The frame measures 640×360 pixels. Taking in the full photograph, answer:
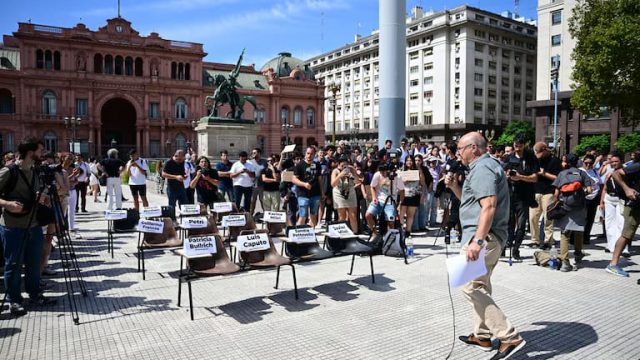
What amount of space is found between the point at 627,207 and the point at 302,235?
538 centimetres

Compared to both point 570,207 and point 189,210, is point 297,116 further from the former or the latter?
point 570,207

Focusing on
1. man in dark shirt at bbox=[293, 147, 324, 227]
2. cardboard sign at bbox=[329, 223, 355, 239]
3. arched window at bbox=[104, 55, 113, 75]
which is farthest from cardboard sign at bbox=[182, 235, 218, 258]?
arched window at bbox=[104, 55, 113, 75]

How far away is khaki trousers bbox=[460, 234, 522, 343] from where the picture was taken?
13.6 feet

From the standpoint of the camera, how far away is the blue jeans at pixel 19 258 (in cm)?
535

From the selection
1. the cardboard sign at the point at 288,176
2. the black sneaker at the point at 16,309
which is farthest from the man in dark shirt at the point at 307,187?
the black sneaker at the point at 16,309

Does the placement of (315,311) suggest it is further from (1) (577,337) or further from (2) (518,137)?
(2) (518,137)

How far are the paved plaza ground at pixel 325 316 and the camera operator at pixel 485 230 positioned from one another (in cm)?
28

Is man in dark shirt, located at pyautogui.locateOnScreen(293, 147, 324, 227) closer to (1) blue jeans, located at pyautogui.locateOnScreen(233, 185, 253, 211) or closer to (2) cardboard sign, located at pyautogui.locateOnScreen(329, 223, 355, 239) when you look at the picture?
(1) blue jeans, located at pyautogui.locateOnScreen(233, 185, 253, 211)

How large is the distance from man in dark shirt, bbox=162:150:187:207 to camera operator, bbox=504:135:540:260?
305 inches

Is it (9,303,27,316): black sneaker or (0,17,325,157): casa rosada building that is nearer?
(9,303,27,316): black sneaker

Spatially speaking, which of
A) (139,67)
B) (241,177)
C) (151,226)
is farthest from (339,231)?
(139,67)

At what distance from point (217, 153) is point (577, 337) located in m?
21.5

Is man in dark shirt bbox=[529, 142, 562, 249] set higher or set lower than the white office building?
lower

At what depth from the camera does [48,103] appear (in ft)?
176
